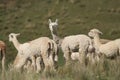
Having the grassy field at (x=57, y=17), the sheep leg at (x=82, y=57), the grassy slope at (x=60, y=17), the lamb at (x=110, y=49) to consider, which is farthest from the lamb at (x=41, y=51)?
the grassy slope at (x=60, y=17)

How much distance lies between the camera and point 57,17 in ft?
104

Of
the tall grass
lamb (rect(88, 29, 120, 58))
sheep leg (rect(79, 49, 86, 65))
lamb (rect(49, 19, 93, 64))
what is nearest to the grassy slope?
lamb (rect(49, 19, 93, 64))

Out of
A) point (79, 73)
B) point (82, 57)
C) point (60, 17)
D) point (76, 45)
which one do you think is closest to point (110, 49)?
point (82, 57)

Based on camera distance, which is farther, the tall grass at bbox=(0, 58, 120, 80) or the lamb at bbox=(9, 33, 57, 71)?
the lamb at bbox=(9, 33, 57, 71)

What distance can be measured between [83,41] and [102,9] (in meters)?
14.4

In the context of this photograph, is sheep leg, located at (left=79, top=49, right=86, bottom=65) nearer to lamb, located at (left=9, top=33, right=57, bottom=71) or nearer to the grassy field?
lamb, located at (left=9, top=33, right=57, bottom=71)

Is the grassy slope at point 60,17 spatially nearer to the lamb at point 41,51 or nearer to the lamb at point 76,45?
the lamb at point 76,45

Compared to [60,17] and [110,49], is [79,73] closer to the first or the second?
[110,49]

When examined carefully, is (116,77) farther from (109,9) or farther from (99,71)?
(109,9)

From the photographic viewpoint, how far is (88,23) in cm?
2962

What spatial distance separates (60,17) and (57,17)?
21cm

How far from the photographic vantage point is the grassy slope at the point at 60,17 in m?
28.4

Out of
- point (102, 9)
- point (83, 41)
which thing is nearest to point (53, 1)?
point (102, 9)

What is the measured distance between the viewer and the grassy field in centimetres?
2815
